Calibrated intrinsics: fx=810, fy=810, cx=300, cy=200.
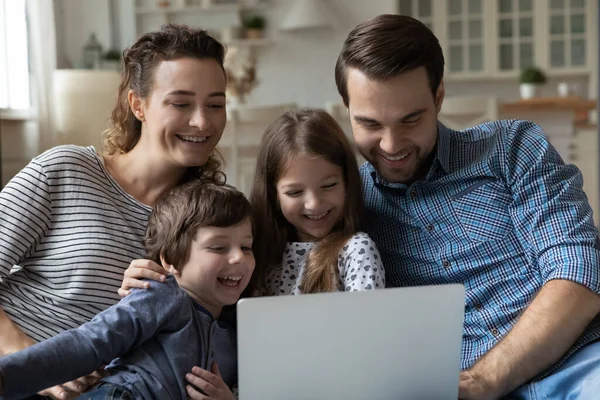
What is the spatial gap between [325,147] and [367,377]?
0.59 meters

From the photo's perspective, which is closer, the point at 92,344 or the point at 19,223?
the point at 92,344

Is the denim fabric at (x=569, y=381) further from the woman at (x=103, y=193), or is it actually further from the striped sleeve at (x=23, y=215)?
the striped sleeve at (x=23, y=215)

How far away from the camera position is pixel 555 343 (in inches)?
55.6

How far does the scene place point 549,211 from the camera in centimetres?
154

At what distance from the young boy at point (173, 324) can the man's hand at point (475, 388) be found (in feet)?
1.25

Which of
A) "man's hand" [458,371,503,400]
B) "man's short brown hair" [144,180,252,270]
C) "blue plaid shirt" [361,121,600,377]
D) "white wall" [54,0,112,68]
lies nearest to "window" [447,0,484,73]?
"white wall" [54,0,112,68]

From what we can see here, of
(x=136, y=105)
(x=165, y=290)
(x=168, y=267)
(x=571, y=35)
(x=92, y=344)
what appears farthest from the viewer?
(x=571, y=35)

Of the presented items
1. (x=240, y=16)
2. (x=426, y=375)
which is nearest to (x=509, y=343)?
(x=426, y=375)

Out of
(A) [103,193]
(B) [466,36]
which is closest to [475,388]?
(A) [103,193]

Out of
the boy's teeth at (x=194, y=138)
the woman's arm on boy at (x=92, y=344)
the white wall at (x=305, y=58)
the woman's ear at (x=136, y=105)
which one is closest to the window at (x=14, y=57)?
the white wall at (x=305, y=58)

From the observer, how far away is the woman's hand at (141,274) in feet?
4.47

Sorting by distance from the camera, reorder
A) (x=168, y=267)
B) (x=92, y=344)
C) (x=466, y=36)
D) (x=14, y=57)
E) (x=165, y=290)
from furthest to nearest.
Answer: (x=466, y=36) < (x=14, y=57) < (x=168, y=267) < (x=165, y=290) < (x=92, y=344)

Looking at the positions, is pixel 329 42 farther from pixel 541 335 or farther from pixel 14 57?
pixel 541 335

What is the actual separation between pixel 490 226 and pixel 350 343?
59 centimetres
